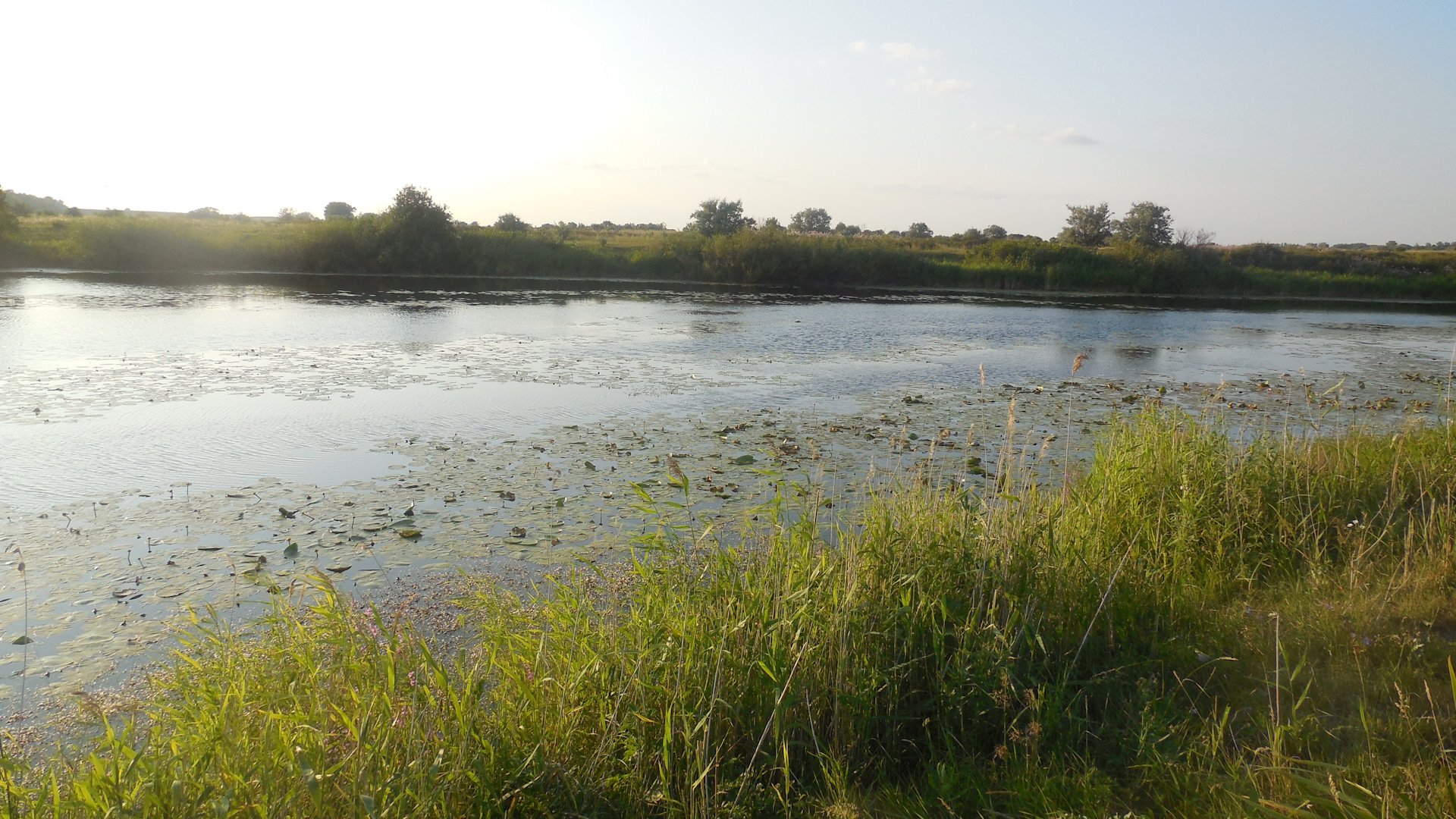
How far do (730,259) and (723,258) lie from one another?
0.42m

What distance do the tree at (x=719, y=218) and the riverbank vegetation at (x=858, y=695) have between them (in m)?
57.2

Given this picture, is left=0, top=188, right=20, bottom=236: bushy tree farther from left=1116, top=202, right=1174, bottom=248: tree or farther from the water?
left=1116, top=202, right=1174, bottom=248: tree

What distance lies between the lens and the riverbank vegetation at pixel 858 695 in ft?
9.46

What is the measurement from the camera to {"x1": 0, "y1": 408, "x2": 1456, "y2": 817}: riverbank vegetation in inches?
113

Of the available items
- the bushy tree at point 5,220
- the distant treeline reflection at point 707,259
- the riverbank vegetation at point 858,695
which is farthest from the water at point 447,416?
the bushy tree at point 5,220

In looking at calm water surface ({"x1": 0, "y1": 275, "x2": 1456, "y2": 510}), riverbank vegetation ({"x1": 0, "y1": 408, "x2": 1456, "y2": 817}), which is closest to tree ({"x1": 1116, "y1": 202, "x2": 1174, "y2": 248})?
calm water surface ({"x1": 0, "y1": 275, "x2": 1456, "y2": 510})

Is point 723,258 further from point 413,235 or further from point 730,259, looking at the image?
point 413,235

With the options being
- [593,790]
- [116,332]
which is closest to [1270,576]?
[593,790]

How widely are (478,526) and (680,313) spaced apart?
2126cm

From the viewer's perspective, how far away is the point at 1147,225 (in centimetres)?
5872

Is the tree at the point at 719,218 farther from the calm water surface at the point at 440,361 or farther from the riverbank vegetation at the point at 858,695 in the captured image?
the riverbank vegetation at the point at 858,695

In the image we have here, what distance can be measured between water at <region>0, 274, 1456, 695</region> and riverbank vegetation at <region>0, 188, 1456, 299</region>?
1738 centimetres

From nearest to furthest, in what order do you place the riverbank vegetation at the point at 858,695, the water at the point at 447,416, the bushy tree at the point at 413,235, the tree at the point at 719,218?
the riverbank vegetation at the point at 858,695
the water at the point at 447,416
the bushy tree at the point at 413,235
the tree at the point at 719,218

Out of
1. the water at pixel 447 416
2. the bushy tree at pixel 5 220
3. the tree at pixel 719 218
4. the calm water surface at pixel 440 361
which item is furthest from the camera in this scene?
the tree at pixel 719 218
